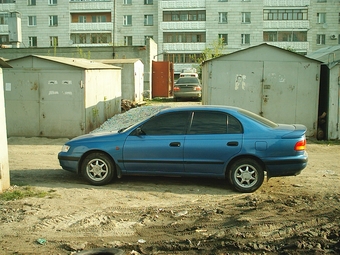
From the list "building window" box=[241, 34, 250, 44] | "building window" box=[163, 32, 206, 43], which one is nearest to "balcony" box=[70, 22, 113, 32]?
"building window" box=[163, 32, 206, 43]

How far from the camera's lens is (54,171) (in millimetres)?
10109

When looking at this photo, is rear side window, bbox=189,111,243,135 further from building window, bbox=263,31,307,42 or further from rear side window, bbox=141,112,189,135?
building window, bbox=263,31,307,42

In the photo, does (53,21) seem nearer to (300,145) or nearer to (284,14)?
(284,14)

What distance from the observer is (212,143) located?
26.9 ft

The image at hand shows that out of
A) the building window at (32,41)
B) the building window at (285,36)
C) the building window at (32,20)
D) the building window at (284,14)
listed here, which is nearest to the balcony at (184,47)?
the building window at (285,36)

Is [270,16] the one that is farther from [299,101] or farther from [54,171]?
[54,171]

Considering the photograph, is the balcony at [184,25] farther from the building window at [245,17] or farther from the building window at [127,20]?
the building window at [245,17]

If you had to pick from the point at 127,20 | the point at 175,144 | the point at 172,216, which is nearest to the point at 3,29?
the point at 127,20

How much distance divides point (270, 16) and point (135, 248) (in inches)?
1978

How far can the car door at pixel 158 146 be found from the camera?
834 centimetres

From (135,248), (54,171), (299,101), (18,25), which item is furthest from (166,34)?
(135,248)

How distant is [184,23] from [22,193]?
46.9 m

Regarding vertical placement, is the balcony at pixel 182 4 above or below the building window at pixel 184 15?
above

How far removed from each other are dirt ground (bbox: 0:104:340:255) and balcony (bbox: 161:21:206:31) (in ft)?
146
